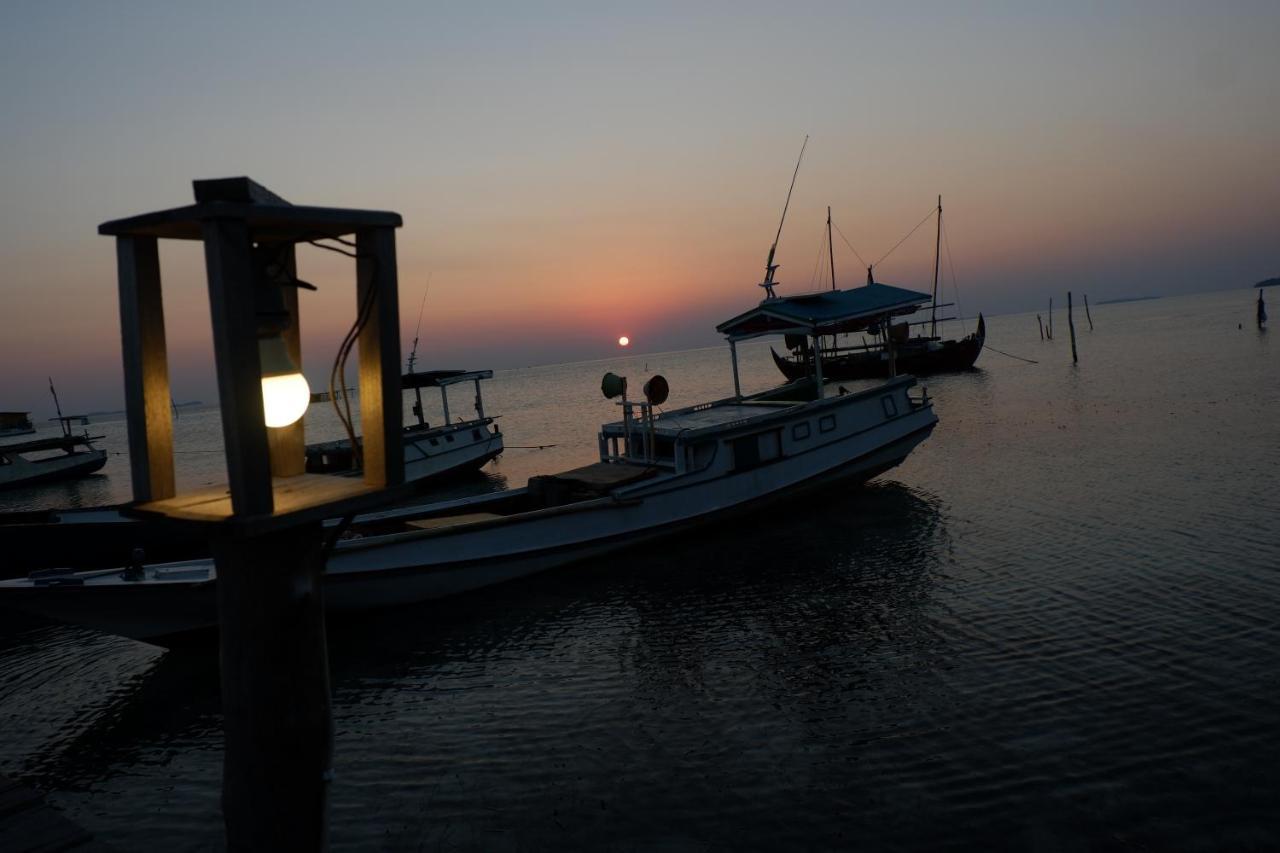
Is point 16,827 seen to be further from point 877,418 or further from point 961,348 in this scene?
point 961,348

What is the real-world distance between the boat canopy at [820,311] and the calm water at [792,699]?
18.1ft

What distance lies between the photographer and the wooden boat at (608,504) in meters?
12.0

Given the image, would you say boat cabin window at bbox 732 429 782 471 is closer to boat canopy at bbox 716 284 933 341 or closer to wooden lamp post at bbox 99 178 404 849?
boat canopy at bbox 716 284 933 341

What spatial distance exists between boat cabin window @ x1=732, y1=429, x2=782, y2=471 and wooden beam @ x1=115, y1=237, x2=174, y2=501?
15378mm

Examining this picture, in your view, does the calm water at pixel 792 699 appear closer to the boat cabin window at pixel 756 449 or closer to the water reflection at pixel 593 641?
the water reflection at pixel 593 641

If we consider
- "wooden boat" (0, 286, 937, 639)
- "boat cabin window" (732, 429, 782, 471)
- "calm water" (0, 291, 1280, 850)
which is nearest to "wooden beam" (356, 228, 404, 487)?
"calm water" (0, 291, 1280, 850)

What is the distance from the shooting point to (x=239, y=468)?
2.54 meters

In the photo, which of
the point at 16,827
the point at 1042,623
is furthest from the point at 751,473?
the point at 16,827

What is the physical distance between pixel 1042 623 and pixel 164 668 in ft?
47.1

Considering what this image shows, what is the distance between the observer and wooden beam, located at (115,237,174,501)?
9.34 feet

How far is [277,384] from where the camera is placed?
9.55 feet

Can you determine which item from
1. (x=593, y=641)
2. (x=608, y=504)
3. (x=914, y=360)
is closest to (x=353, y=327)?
(x=593, y=641)

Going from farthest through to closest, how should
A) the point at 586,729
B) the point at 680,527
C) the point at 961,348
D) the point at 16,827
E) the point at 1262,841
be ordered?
the point at 961,348 < the point at 680,527 < the point at 586,729 < the point at 1262,841 < the point at 16,827

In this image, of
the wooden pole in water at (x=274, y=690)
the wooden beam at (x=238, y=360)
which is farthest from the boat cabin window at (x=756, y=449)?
the wooden beam at (x=238, y=360)
